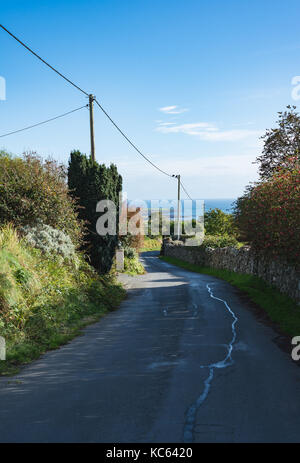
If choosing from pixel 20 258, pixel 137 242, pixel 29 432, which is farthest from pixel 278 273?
pixel 137 242

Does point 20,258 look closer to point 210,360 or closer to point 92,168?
point 210,360

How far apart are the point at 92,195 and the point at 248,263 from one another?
1082 cm

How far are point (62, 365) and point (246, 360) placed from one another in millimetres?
3613

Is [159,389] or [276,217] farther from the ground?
[276,217]

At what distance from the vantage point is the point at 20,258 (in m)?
11.9

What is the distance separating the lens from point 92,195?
18156 mm

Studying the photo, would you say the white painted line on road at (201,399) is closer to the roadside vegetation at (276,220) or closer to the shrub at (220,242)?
the roadside vegetation at (276,220)

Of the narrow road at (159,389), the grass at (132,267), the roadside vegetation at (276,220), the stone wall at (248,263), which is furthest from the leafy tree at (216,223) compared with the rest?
the narrow road at (159,389)

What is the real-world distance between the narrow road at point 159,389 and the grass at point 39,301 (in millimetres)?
513

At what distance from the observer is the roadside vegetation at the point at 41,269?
31.5 feet

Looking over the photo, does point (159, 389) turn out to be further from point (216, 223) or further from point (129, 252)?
point (216, 223)

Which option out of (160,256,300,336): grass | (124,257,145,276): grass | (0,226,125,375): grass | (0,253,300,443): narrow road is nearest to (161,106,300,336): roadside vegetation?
(160,256,300,336): grass

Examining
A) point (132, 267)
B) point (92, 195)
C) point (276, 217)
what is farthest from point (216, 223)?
A: point (276, 217)

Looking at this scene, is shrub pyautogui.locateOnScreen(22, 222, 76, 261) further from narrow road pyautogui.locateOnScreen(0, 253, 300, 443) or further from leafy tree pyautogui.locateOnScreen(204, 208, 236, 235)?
leafy tree pyautogui.locateOnScreen(204, 208, 236, 235)
